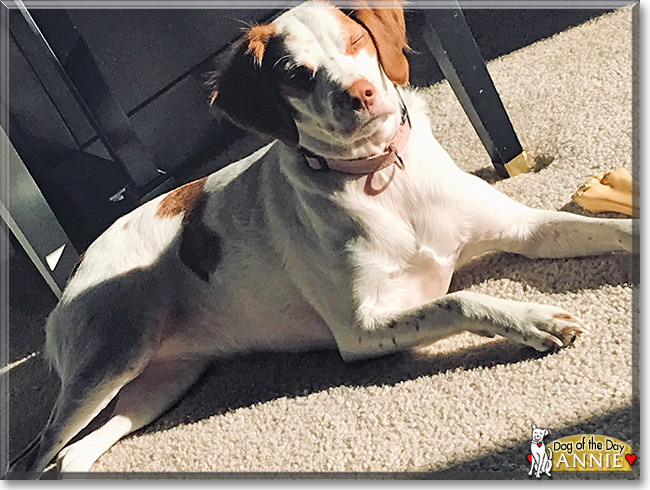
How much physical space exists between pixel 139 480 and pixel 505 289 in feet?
3.68

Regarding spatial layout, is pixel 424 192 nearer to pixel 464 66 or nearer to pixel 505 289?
pixel 505 289

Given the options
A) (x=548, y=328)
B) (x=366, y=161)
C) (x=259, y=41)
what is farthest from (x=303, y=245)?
(x=548, y=328)

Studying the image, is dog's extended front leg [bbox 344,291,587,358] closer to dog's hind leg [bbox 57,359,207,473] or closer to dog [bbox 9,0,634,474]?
dog [bbox 9,0,634,474]

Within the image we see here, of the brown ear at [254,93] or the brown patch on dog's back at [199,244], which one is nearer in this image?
the brown ear at [254,93]

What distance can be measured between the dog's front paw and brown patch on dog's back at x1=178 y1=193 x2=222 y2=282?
2.94 feet

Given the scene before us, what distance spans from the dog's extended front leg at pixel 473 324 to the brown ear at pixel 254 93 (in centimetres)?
54

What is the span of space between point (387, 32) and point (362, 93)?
0.28 metres

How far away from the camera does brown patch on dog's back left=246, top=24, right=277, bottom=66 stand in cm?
176


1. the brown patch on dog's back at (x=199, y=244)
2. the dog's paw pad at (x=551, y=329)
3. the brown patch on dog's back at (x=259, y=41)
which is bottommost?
the dog's paw pad at (x=551, y=329)

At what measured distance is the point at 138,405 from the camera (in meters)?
2.11

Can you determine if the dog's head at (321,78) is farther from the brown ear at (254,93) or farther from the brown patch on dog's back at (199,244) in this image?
the brown patch on dog's back at (199,244)

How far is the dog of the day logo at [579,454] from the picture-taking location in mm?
1429

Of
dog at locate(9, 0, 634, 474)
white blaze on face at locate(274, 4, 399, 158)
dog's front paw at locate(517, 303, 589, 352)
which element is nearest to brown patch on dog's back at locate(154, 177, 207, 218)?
dog at locate(9, 0, 634, 474)

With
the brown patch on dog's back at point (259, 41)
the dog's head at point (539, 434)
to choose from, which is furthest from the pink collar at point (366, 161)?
the dog's head at point (539, 434)
